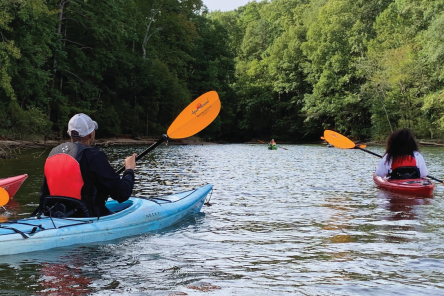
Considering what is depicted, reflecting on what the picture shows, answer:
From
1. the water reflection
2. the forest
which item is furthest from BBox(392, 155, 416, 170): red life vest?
the forest

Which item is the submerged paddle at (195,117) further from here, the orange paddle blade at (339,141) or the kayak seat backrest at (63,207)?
the orange paddle blade at (339,141)

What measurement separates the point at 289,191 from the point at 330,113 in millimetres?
34138

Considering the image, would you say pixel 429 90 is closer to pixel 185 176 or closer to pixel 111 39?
pixel 111 39

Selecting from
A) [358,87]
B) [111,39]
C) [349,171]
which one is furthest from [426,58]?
[349,171]

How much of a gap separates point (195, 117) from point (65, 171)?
2.80m

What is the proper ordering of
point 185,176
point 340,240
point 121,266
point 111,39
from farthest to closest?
point 111,39 < point 185,176 < point 340,240 < point 121,266

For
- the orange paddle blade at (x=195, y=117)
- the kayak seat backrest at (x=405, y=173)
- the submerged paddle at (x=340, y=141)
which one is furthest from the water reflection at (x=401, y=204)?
the orange paddle blade at (x=195, y=117)

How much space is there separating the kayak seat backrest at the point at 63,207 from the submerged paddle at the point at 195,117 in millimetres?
2225

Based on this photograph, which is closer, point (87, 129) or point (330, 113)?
point (87, 129)

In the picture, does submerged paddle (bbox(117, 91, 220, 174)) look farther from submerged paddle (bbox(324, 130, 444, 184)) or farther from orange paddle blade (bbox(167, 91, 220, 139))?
submerged paddle (bbox(324, 130, 444, 184))

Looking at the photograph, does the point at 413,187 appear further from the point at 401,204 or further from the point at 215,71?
the point at 215,71

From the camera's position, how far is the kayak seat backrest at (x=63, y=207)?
15.4 feet

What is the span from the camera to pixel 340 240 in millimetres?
5176

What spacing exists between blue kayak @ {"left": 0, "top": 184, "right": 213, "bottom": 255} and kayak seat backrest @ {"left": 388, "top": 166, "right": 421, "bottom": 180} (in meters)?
4.15
